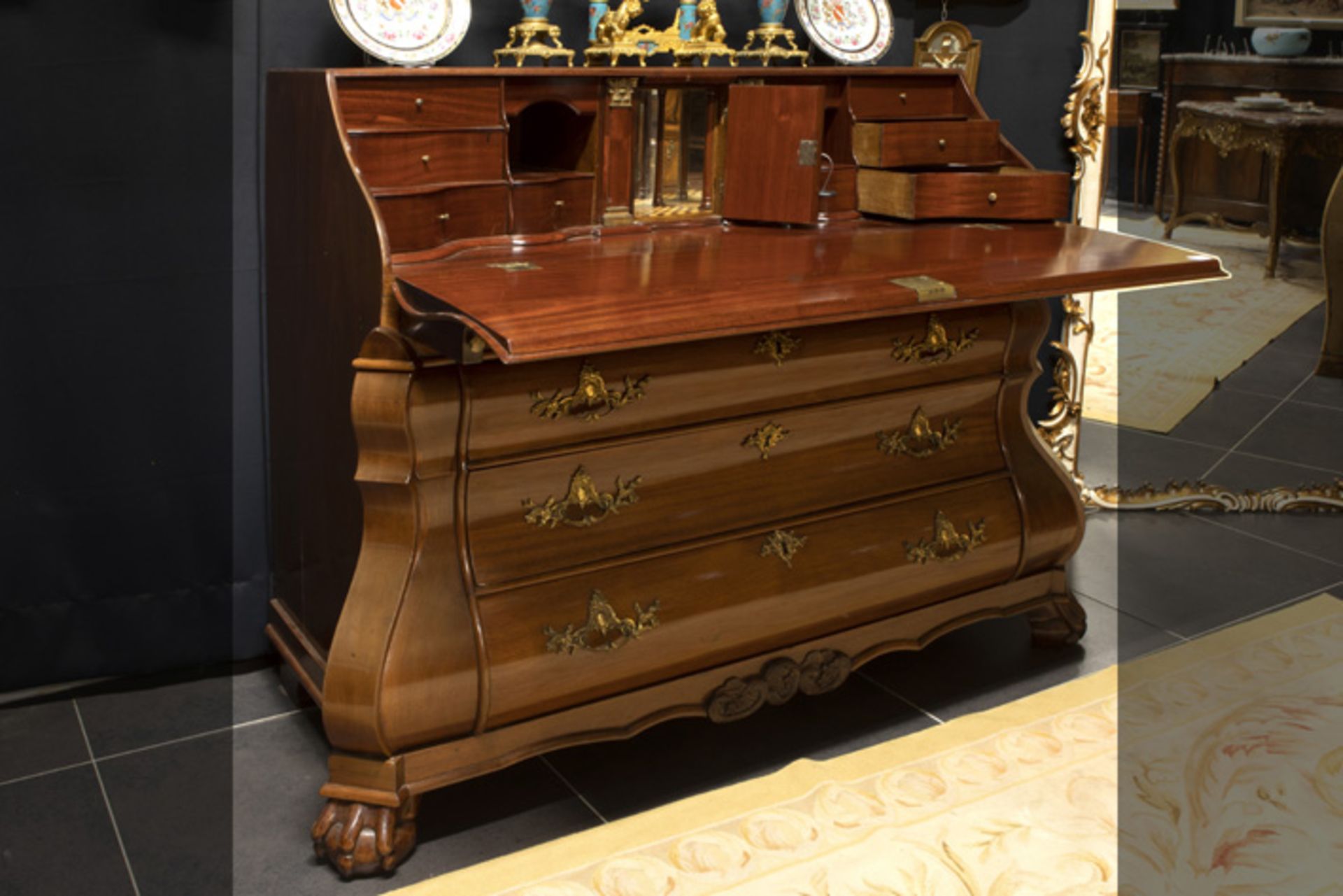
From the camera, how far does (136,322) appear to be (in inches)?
108

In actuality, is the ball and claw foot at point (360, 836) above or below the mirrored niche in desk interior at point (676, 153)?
below

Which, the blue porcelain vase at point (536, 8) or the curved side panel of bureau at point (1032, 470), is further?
the curved side panel of bureau at point (1032, 470)

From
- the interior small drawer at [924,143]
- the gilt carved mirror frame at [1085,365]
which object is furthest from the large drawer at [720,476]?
the gilt carved mirror frame at [1085,365]

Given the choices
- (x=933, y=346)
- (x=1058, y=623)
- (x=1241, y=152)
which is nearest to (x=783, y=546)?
(x=933, y=346)

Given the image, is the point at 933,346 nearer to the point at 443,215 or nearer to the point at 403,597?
the point at 443,215

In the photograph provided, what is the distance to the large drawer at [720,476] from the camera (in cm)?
232

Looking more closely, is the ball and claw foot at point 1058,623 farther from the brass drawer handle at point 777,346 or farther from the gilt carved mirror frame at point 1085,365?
the brass drawer handle at point 777,346

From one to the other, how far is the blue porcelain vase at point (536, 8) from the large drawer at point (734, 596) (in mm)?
1110

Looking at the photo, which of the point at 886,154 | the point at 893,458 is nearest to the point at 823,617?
the point at 893,458

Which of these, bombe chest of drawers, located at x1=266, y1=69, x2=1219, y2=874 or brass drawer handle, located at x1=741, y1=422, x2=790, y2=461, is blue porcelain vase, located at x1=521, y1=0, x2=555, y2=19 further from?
brass drawer handle, located at x1=741, y1=422, x2=790, y2=461

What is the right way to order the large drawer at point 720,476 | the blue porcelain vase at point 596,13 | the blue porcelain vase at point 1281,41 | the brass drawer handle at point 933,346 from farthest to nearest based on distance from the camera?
the blue porcelain vase at point 1281,41 → the blue porcelain vase at point 596,13 → the brass drawer handle at point 933,346 → the large drawer at point 720,476

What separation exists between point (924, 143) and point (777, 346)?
0.80 meters

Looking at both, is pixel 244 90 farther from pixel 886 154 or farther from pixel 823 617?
pixel 823 617

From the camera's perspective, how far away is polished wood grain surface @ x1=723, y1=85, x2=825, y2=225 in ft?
9.16
